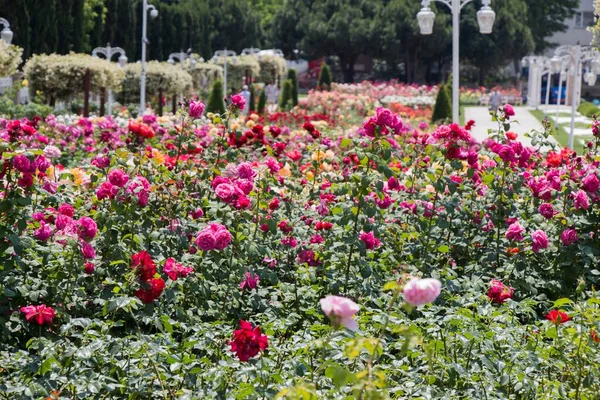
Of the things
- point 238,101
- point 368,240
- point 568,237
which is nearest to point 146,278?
point 368,240

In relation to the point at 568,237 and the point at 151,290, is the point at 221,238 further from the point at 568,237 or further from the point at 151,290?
the point at 568,237

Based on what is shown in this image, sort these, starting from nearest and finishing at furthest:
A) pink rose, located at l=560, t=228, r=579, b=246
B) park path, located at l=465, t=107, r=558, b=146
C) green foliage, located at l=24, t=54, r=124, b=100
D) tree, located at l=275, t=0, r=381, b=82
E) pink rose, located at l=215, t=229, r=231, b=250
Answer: pink rose, located at l=215, t=229, r=231, b=250, pink rose, located at l=560, t=228, r=579, b=246, green foliage, located at l=24, t=54, r=124, b=100, park path, located at l=465, t=107, r=558, b=146, tree, located at l=275, t=0, r=381, b=82

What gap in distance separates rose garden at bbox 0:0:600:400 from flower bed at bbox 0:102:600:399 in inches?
0.5

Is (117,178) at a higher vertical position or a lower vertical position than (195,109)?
lower

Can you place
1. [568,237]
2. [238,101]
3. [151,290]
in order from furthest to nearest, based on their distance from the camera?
[238,101]
[568,237]
[151,290]

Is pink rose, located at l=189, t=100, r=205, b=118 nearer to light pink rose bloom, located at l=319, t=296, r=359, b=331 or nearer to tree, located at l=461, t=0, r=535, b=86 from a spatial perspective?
light pink rose bloom, located at l=319, t=296, r=359, b=331

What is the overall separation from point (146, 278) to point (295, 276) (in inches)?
57.5

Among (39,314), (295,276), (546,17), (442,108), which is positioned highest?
(546,17)

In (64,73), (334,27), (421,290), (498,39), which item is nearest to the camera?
(421,290)

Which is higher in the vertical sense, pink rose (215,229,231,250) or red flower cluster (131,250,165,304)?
pink rose (215,229,231,250)

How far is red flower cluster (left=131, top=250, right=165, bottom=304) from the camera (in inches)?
138

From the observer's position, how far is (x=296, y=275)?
16.1 ft

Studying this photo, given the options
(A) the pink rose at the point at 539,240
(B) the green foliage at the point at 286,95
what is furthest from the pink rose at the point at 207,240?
(B) the green foliage at the point at 286,95

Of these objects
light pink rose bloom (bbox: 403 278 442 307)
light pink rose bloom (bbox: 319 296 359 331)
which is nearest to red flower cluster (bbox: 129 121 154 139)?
light pink rose bloom (bbox: 319 296 359 331)
